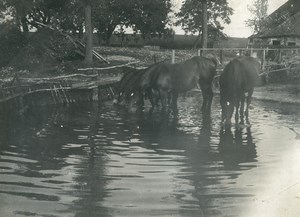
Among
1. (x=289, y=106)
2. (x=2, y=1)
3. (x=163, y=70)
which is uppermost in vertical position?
(x=2, y=1)

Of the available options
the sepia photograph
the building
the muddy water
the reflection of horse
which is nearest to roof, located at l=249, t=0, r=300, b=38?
the building

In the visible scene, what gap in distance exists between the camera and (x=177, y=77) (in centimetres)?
1568

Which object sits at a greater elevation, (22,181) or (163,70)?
(163,70)

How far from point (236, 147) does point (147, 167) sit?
8.51ft

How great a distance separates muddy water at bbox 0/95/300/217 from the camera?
18.7 ft

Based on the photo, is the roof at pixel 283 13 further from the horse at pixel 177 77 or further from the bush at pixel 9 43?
the horse at pixel 177 77

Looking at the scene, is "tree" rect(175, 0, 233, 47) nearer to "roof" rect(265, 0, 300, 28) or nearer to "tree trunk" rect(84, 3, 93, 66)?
"roof" rect(265, 0, 300, 28)

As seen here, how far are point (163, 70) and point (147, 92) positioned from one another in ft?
3.85

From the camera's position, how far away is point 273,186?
6609 mm

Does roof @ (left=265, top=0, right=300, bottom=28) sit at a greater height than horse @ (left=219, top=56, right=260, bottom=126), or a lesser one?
greater

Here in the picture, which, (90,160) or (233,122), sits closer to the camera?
(90,160)

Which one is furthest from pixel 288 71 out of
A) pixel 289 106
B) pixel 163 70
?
pixel 163 70

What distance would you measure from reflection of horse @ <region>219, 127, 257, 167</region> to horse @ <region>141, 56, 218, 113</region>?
4.01m

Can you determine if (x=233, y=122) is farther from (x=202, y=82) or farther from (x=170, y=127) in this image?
(x=202, y=82)
